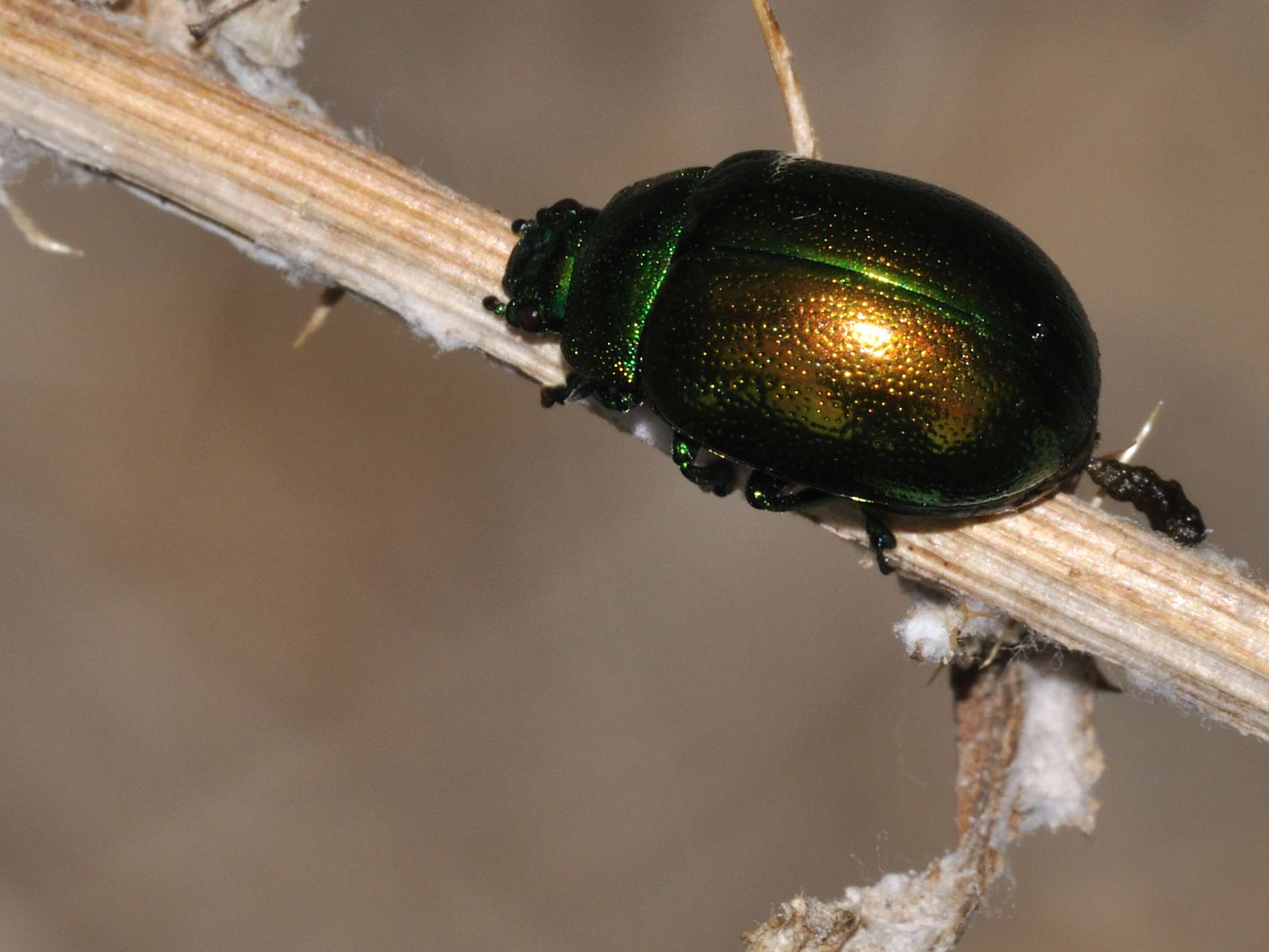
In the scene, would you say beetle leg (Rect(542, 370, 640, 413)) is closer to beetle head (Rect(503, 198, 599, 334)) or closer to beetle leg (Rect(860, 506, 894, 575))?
beetle head (Rect(503, 198, 599, 334))

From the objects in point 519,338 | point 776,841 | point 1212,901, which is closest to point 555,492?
point 776,841

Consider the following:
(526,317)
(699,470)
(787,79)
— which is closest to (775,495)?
(699,470)

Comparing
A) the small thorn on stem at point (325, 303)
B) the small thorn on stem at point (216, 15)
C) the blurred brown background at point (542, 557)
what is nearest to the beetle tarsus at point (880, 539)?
the small thorn on stem at point (325, 303)

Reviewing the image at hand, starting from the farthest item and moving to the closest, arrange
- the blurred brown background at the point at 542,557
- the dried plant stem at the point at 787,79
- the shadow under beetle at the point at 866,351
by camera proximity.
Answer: the blurred brown background at the point at 542,557 < the shadow under beetle at the point at 866,351 < the dried plant stem at the point at 787,79

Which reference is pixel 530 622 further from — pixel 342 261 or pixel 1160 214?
pixel 1160 214

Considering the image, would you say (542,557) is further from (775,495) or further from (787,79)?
(787,79)

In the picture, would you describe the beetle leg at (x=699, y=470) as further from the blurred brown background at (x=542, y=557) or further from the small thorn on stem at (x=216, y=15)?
the blurred brown background at (x=542, y=557)
